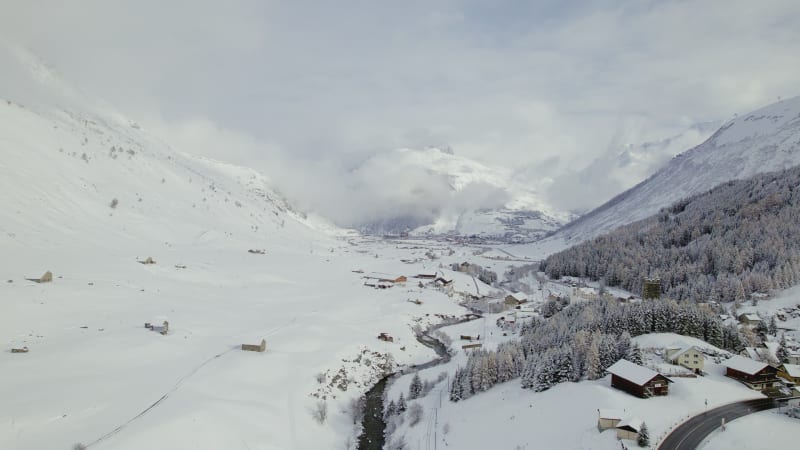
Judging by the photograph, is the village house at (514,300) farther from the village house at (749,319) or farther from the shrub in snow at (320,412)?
the shrub in snow at (320,412)

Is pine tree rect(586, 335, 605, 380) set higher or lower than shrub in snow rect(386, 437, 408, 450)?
higher

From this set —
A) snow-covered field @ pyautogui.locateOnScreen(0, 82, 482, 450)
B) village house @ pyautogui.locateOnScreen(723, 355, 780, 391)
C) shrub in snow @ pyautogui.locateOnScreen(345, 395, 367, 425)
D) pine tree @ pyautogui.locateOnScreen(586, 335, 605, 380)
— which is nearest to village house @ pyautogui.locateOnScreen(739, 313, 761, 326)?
village house @ pyautogui.locateOnScreen(723, 355, 780, 391)

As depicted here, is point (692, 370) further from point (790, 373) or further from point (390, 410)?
point (390, 410)

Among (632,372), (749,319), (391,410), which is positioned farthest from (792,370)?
(391,410)

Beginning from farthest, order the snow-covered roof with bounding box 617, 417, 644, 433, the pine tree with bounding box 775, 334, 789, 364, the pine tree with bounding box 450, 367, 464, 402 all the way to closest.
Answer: the pine tree with bounding box 450, 367, 464, 402
the pine tree with bounding box 775, 334, 789, 364
the snow-covered roof with bounding box 617, 417, 644, 433

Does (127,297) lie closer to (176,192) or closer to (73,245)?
(73,245)

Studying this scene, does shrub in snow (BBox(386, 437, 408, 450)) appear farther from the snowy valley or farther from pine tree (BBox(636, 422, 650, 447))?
pine tree (BBox(636, 422, 650, 447))
